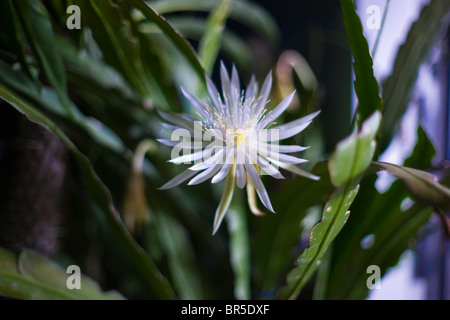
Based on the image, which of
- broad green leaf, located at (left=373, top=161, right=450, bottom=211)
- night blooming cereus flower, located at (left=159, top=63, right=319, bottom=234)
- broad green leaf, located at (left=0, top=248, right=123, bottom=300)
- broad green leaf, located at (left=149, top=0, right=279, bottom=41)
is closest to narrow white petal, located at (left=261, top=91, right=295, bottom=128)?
night blooming cereus flower, located at (left=159, top=63, right=319, bottom=234)

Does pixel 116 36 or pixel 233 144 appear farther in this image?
pixel 116 36

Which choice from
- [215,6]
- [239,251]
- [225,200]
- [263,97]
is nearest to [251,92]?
[263,97]

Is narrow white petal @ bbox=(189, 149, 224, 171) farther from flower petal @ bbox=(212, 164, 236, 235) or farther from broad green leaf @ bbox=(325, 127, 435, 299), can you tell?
broad green leaf @ bbox=(325, 127, 435, 299)

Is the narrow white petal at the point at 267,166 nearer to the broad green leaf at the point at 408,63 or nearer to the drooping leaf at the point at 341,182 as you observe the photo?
the drooping leaf at the point at 341,182

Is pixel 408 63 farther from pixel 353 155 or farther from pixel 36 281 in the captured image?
pixel 36 281

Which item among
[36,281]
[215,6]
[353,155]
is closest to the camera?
[353,155]

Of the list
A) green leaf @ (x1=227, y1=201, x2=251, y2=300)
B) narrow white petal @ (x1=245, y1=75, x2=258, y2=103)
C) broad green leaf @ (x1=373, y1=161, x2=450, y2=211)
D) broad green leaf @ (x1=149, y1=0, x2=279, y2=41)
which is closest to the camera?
broad green leaf @ (x1=373, y1=161, x2=450, y2=211)
